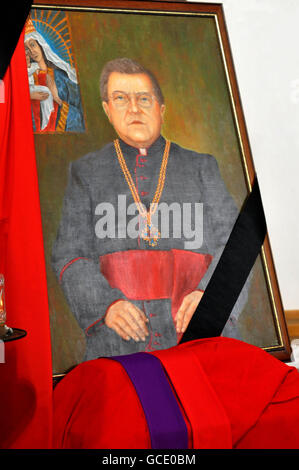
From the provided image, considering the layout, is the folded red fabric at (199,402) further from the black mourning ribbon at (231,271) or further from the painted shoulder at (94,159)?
the painted shoulder at (94,159)

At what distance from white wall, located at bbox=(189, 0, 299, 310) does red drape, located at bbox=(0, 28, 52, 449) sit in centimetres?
163

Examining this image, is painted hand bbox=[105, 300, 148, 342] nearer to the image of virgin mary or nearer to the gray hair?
the image of virgin mary

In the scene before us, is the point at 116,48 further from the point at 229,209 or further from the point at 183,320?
the point at 183,320

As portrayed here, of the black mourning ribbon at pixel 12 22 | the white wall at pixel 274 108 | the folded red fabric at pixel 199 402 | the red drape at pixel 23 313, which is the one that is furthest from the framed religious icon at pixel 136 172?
the black mourning ribbon at pixel 12 22

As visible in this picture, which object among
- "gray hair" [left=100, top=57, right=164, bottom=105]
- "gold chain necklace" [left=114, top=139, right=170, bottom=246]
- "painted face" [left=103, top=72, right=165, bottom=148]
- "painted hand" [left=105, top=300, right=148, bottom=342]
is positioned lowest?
"painted hand" [left=105, top=300, right=148, bottom=342]

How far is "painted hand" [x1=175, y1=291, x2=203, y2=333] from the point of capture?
2.70 m

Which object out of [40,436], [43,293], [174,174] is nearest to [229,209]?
[174,174]

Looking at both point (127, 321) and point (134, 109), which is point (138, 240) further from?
point (134, 109)

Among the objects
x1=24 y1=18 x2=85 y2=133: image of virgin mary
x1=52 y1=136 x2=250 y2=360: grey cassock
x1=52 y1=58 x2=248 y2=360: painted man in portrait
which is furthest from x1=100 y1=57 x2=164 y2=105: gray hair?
x1=52 y1=136 x2=250 y2=360: grey cassock

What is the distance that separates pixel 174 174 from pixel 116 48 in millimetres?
743

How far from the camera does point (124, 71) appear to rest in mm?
2930

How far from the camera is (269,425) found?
7.14 ft

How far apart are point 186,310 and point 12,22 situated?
1612 millimetres

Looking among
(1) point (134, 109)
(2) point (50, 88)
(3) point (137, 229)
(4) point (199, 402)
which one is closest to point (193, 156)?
(1) point (134, 109)
